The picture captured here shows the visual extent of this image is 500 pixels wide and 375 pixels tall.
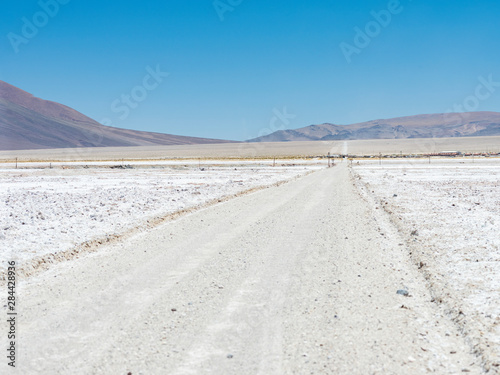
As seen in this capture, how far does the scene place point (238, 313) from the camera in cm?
546

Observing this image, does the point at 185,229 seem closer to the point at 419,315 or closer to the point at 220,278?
the point at 220,278

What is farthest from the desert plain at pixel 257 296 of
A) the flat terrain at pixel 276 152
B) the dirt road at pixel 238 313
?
the flat terrain at pixel 276 152

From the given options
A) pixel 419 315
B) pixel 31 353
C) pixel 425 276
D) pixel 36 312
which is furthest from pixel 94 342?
pixel 425 276

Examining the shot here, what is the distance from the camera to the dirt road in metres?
4.32

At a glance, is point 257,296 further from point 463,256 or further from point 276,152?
point 276,152

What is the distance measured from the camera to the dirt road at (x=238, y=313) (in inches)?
170

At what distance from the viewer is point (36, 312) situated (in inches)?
222

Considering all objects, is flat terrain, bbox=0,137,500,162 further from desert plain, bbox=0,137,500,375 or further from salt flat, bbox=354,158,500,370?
desert plain, bbox=0,137,500,375

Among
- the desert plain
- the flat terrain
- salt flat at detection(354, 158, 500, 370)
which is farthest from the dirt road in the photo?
the flat terrain

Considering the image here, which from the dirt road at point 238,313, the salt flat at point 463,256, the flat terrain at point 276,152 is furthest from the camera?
the flat terrain at point 276,152

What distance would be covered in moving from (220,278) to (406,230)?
582cm

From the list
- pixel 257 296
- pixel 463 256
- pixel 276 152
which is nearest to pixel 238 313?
pixel 257 296

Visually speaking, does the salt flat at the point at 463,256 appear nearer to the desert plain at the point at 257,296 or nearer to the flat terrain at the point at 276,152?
the desert plain at the point at 257,296

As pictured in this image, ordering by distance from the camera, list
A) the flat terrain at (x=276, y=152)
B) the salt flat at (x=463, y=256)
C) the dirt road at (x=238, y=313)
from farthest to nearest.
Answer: the flat terrain at (x=276, y=152)
the salt flat at (x=463, y=256)
the dirt road at (x=238, y=313)
